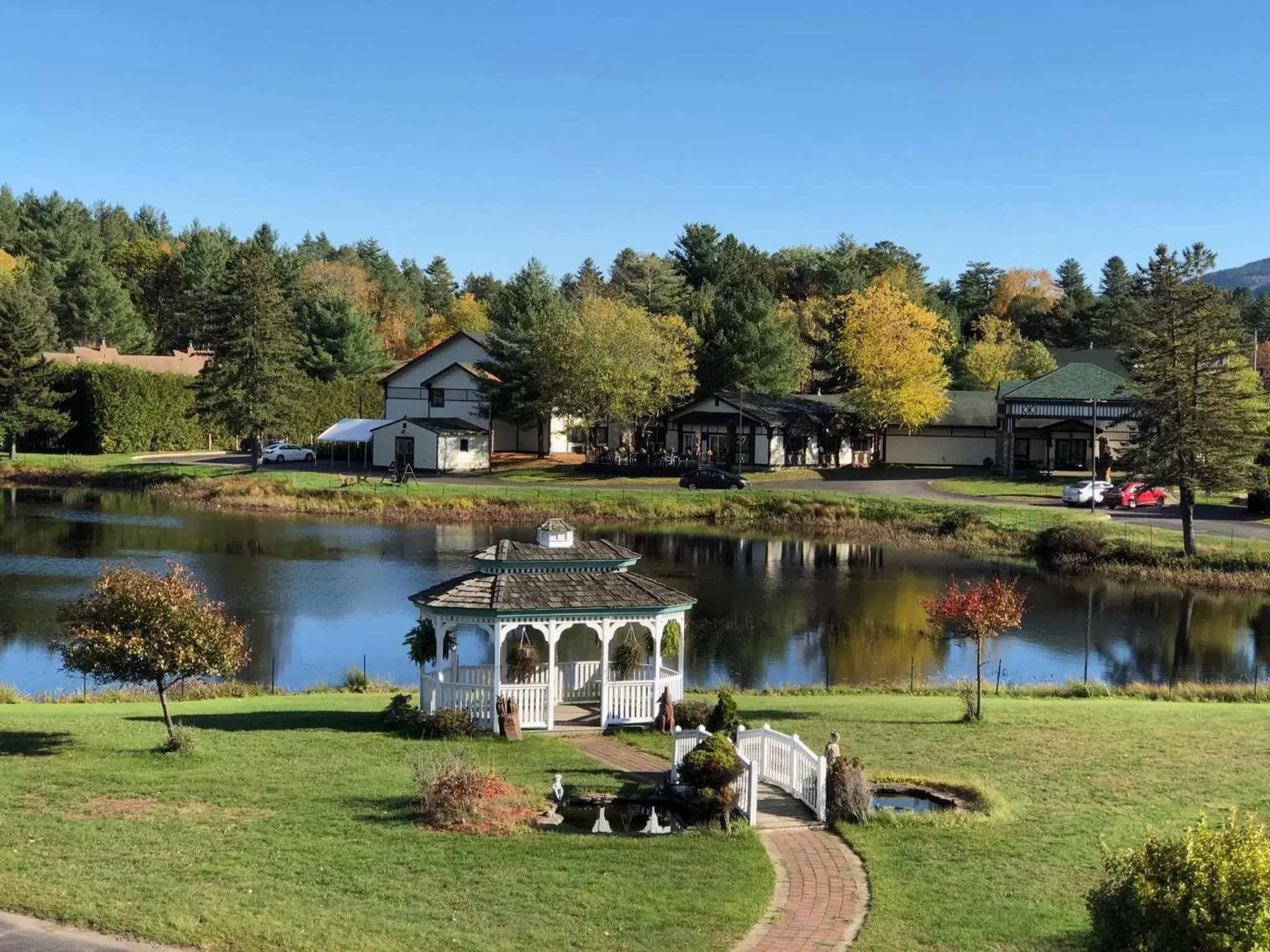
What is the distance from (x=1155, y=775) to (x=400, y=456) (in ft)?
204

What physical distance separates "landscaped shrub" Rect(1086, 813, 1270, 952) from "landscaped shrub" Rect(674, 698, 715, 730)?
11.1m

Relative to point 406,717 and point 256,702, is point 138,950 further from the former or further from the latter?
point 256,702

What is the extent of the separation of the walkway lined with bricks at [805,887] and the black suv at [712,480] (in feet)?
158

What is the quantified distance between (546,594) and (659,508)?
132 ft

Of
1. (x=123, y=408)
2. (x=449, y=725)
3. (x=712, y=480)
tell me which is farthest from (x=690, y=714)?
(x=123, y=408)

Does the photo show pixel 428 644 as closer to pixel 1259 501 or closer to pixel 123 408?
pixel 1259 501

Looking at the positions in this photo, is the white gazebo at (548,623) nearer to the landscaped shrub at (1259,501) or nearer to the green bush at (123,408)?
the landscaped shrub at (1259,501)

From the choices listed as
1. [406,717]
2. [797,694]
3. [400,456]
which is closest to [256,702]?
[406,717]

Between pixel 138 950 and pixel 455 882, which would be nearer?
pixel 138 950

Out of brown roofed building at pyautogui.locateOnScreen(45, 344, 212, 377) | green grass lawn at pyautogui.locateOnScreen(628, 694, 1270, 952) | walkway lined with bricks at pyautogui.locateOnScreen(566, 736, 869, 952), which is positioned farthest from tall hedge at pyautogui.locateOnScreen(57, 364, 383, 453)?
walkway lined with bricks at pyautogui.locateOnScreen(566, 736, 869, 952)

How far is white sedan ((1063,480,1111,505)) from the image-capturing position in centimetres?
5756

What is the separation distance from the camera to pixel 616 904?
12.0m

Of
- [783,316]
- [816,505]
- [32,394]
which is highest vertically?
[783,316]

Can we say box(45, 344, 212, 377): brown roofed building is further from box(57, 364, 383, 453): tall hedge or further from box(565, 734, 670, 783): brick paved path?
box(565, 734, 670, 783): brick paved path
